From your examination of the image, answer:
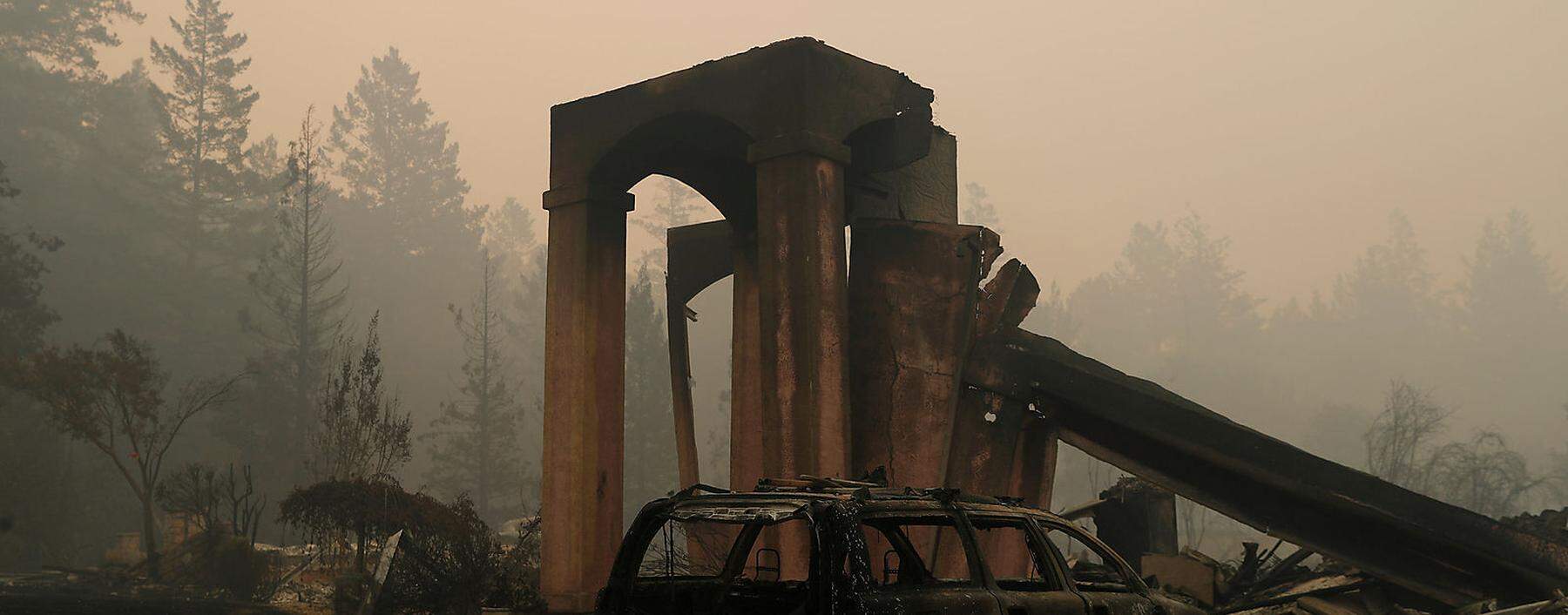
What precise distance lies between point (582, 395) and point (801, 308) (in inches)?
119

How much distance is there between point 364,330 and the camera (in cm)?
9344

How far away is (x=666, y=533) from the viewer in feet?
19.5

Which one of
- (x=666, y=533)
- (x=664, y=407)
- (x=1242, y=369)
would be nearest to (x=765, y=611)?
(x=666, y=533)

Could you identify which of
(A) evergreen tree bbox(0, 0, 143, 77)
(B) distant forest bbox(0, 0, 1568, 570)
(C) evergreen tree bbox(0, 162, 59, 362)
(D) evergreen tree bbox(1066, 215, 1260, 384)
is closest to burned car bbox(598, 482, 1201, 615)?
(B) distant forest bbox(0, 0, 1568, 570)

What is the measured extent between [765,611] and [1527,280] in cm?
14813

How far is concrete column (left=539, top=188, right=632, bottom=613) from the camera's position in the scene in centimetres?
1159

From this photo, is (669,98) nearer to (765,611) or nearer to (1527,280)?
(765,611)

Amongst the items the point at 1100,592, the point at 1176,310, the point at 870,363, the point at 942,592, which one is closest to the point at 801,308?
the point at 870,363

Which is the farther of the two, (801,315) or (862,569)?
(801,315)

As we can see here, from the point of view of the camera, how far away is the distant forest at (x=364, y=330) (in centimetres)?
4312

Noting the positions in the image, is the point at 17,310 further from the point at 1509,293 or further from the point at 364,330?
the point at 1509,293

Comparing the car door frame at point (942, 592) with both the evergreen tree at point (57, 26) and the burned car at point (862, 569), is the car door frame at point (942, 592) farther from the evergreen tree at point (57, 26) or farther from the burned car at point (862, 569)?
the evergreen tree at point (57, 26)

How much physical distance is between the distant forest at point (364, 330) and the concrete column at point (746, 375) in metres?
14.0

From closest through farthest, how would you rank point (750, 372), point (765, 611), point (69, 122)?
point (765, 611) < point (750, 372) < point (69, 122)
